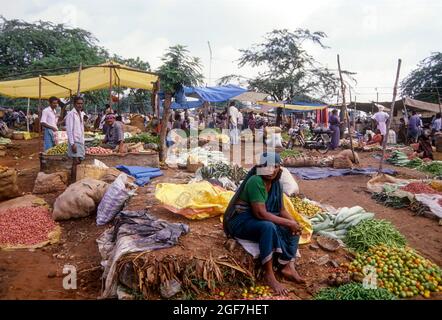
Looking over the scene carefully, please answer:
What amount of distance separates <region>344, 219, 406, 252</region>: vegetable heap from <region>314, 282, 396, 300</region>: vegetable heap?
94 centimetres

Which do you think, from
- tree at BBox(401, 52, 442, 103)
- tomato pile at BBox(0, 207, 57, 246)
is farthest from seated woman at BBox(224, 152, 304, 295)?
tree at BBox(401, 52, 442, 103)

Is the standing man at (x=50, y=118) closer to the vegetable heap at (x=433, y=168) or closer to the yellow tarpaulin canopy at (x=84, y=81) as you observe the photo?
the yellow tarpaulin canopy at (x=84, y=81)

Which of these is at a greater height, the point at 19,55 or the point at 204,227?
the point at 19,55

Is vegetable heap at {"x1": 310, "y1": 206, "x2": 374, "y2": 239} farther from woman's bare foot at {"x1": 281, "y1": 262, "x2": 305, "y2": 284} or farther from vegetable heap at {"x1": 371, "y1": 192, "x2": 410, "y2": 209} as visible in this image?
vegetable heap at {"x1": 371, "y1": 192, "x2": 410, "y2": 209}

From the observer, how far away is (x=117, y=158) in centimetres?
772

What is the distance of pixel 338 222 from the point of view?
15.6ft

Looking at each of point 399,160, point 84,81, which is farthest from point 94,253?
point 399,160

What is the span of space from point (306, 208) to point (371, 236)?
52.6 inches

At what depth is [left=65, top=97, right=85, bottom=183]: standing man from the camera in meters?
6.39

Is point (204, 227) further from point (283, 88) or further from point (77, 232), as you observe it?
point (283, 88)

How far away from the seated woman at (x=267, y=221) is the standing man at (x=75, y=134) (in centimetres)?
413

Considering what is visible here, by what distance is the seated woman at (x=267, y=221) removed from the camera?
134 inches
